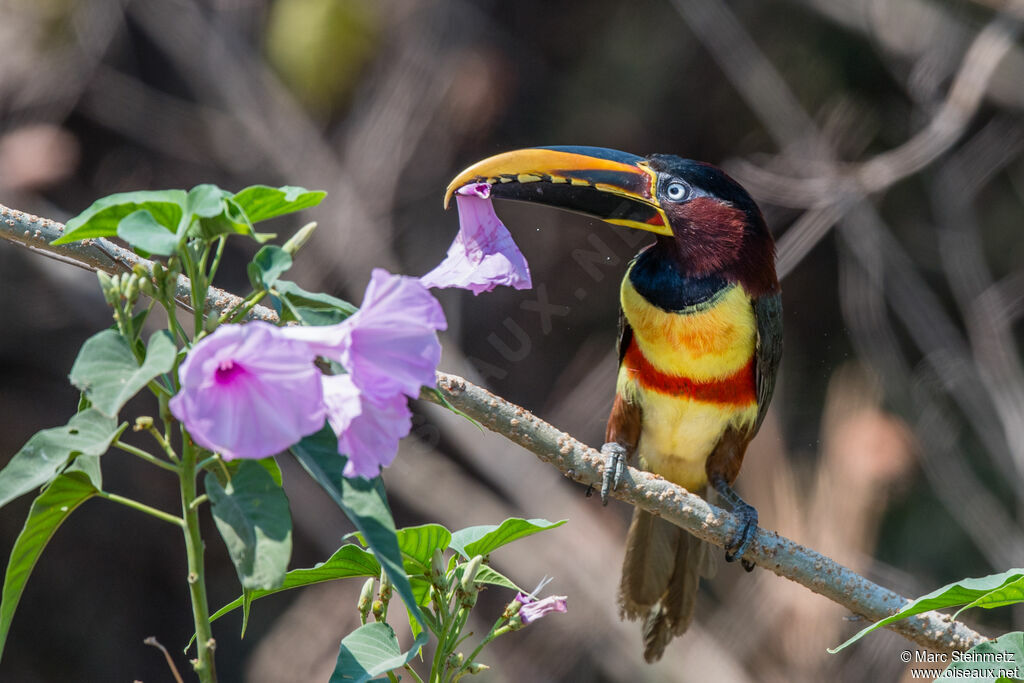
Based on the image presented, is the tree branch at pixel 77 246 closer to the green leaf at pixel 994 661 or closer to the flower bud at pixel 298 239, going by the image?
the flower bud at pixel 298 239

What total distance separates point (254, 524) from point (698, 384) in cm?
172

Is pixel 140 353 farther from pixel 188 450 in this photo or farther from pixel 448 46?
pixel 448 46

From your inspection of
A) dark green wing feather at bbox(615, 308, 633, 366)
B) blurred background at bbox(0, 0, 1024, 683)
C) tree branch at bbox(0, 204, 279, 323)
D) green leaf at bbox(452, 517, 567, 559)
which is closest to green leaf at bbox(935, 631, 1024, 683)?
green leaf at bbox(452, 517, 567, 559)

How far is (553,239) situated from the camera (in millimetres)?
3990

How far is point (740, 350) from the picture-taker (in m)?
2.33

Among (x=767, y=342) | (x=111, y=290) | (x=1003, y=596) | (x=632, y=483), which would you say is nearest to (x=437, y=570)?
(x=111, y=290)

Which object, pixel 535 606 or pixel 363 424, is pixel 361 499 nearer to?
pixel 363 424

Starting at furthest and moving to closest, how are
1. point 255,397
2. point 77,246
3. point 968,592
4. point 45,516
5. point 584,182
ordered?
point 584,182 → point 77,246 → point 968,592 → point 45,516 → point 255,397

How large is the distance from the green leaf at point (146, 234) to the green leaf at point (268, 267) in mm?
57

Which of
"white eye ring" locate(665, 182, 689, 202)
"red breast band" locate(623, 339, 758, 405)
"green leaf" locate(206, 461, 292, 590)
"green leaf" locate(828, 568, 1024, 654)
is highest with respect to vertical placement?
"white eye ring" locate(665, 182, 689, 202)

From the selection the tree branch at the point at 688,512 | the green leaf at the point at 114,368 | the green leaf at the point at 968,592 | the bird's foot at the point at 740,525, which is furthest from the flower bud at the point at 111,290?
the bird's foot at the point at 740,525

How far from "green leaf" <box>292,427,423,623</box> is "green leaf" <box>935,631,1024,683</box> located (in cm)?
45

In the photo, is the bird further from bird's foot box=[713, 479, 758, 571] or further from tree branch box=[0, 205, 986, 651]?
tree branch box=[0, 205, 986, 651]

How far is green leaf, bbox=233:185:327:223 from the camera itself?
0.81m
